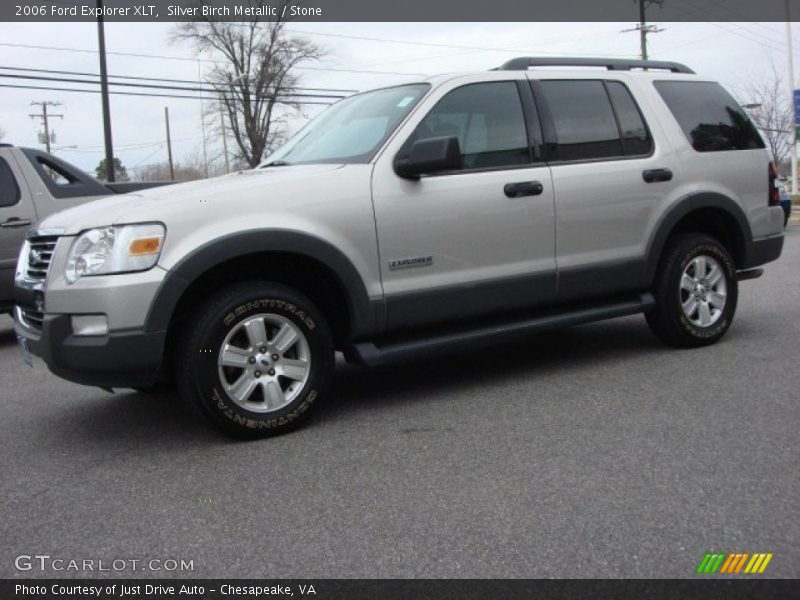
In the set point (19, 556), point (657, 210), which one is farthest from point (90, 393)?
point (657, 210)

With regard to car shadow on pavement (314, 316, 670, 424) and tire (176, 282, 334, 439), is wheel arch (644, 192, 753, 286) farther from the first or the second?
tire (176, 282, 334, 439)

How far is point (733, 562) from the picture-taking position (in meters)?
2.76

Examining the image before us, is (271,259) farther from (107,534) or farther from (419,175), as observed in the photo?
(107,534)

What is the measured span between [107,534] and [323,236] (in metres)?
1.88

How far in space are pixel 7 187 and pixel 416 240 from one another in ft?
17.3

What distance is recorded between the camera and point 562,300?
5285 mm

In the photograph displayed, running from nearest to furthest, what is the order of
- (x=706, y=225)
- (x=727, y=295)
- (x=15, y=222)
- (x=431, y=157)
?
(x=431, y=157) → (x=727, y=295) → (x=706, y=225) → (x=15, y=222)

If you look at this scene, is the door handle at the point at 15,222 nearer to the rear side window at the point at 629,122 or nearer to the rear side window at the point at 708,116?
the rear side window at the point at 629,122

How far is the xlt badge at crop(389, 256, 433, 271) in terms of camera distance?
4.60 metres

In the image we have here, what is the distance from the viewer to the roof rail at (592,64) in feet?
17.8

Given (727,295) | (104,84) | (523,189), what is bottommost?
(727,295)

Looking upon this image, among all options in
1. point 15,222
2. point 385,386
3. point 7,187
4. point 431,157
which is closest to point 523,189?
point 431,157

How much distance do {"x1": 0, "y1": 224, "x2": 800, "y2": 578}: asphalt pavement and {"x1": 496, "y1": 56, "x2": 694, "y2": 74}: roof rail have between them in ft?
6.79

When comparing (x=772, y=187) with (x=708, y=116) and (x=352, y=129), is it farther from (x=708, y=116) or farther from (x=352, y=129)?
(x=352, y=129)
